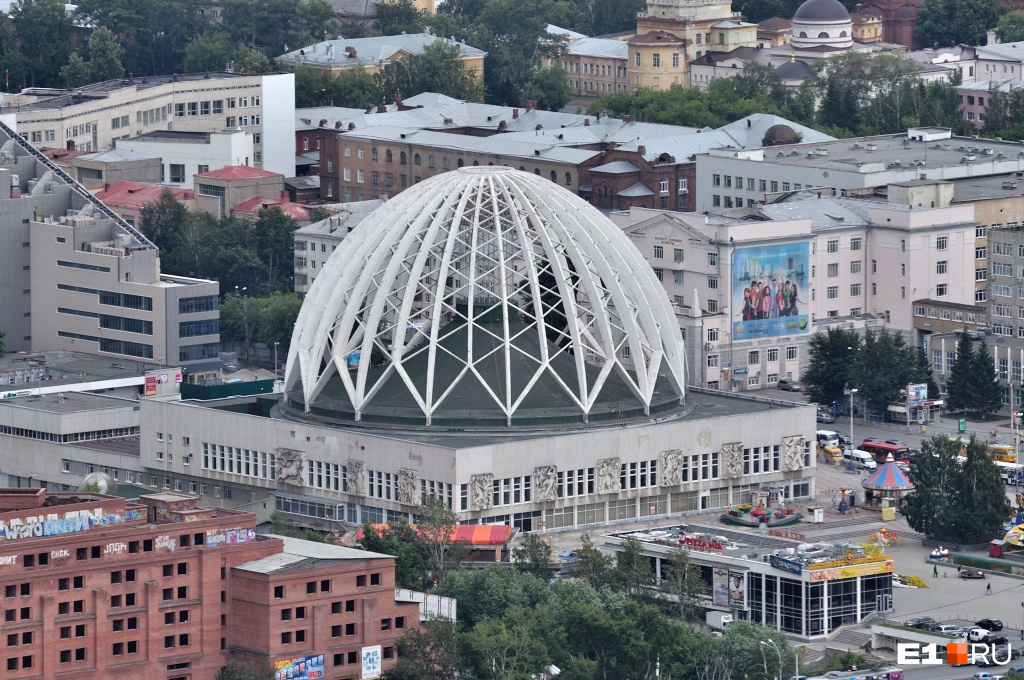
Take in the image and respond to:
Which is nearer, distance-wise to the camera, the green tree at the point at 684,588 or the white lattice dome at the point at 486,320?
the green tree at the point at 684,588

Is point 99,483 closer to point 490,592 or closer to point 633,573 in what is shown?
point 490,592

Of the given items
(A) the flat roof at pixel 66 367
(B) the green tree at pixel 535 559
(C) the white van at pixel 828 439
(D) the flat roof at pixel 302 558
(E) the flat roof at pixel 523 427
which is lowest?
(B) the green tree at pixel 535 559

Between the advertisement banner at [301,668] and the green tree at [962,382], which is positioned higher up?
the green tree at [962,382]

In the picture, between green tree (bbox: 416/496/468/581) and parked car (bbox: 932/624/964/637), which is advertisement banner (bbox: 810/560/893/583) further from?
green tree (bbox: 416/496/468/581)

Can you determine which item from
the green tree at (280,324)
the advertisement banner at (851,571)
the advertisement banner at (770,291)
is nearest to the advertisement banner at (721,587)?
the advertisement banner at (851,571)

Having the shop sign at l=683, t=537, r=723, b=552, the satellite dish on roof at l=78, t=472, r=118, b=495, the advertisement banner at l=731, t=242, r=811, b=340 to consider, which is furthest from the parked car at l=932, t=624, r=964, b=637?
the advertisement banner at l=731, t=242, r=811, b=340

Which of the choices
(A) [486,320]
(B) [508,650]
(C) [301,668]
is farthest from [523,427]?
(B) [508,650]

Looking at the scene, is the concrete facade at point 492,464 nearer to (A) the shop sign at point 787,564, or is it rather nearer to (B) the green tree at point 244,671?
(A) the shop sign at point 787,564
